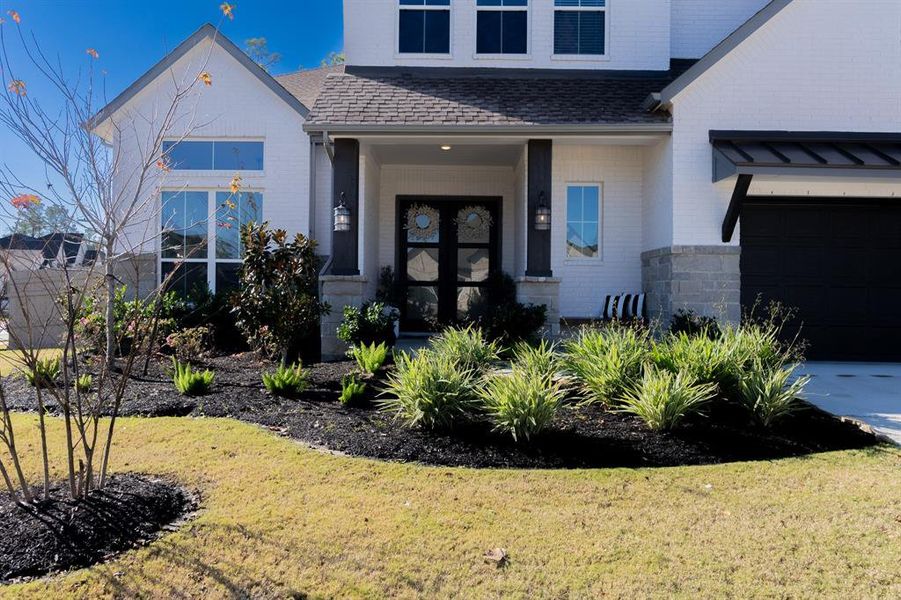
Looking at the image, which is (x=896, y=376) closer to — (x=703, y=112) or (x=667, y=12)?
(x=703, y=112)

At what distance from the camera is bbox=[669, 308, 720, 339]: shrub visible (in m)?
8.53

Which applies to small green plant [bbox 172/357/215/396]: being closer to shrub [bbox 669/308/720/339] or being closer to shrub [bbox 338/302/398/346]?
shrub [bbox 338/302/398/346]

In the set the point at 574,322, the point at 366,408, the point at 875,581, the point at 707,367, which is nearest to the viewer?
the point at 875,581

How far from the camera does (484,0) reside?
447 inches

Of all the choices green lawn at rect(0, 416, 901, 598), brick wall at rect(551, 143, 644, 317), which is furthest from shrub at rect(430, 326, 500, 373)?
brick wall at rect(551, 143, 644, 317)

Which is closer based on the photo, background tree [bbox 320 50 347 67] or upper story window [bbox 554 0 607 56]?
upper story window [bbox 554 0 607 56]

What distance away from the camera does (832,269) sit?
9586 millimetres

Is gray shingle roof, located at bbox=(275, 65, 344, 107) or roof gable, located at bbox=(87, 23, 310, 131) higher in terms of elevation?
gray shingle roof, located at bbox=(275, 65, 344, 107)

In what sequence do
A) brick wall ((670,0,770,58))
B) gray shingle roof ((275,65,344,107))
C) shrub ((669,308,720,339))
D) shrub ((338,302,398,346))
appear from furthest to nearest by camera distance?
gray shingle roof ((275,65,344,107)), brick wall ((670,0,770,58)), shrub ((338,302,398,346)), shrub ((669,308,720,339))

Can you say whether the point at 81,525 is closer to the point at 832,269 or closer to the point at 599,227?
the point at 599,227

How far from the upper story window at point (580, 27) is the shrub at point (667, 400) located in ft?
26.3

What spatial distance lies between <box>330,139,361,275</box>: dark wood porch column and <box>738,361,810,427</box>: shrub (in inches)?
234

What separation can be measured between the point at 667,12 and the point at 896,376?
7.64 metres

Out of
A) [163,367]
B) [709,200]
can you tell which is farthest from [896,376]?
[163,367]
